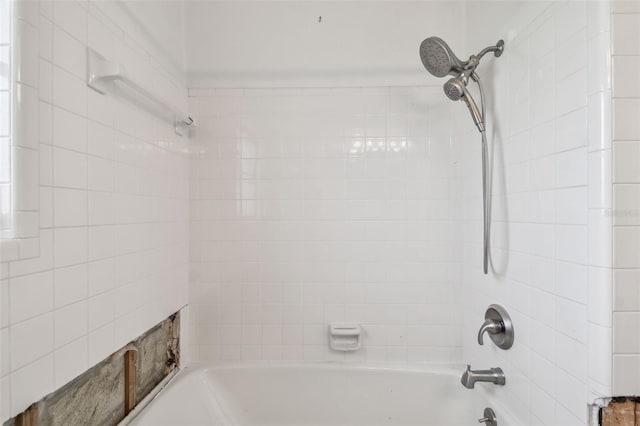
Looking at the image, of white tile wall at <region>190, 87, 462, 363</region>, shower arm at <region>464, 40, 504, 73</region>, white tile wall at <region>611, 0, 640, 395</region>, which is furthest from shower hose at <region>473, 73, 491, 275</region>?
white tile wall at <region>611, 0, 640, 395</region>

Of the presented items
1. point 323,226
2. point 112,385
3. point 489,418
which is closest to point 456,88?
point 323,226

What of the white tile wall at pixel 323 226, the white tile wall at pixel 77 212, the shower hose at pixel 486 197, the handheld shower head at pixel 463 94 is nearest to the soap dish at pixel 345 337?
the white tile wall at pixel 323 226

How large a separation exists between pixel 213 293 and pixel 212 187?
557 millimetres

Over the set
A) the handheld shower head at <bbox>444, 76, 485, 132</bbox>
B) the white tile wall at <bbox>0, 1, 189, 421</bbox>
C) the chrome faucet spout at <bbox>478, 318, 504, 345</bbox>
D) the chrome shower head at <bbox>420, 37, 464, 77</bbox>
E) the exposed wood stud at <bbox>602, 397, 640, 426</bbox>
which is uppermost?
the chrome shower head at <bbox>420, 37, 464, 77</bbox>

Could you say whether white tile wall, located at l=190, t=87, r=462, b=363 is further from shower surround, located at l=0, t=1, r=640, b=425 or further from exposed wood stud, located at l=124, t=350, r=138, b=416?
exposed wood stud, located at l=124, t=350, r=138, b=416

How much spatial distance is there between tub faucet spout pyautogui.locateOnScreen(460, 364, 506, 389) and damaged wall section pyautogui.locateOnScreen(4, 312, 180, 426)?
1290 millimetres

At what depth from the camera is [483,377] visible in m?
1.29

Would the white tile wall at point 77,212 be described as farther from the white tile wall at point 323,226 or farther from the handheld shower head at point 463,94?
the handheld shower head at point 463,94

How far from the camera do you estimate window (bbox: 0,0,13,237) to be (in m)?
0.73

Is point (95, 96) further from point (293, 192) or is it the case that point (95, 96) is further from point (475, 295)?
point (475, 295)

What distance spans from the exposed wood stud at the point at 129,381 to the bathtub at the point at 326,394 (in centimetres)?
33

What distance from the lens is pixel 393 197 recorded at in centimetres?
167

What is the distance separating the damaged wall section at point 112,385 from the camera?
836mm

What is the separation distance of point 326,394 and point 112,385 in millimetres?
957
